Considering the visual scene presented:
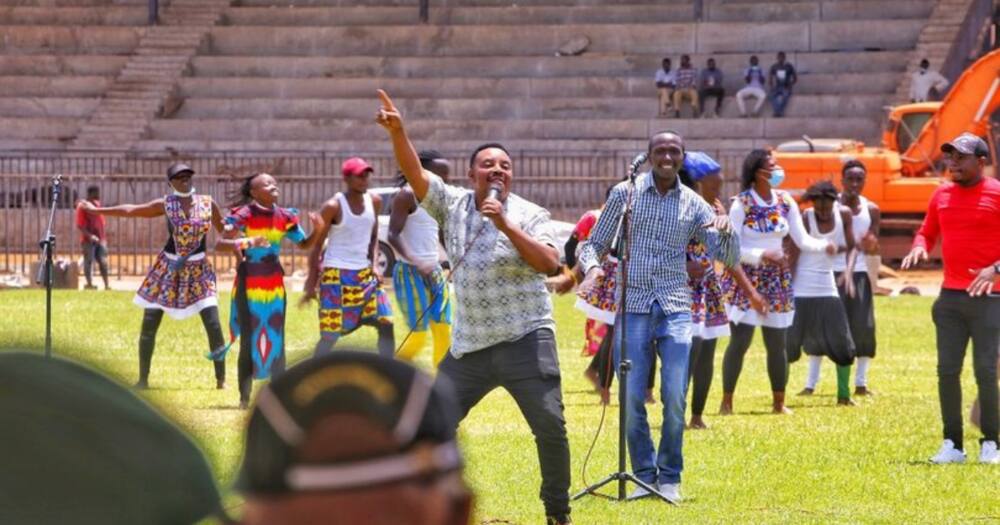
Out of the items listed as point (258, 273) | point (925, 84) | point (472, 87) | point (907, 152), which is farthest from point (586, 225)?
point (472, 87)

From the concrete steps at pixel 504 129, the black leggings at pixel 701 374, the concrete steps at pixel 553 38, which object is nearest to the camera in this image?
the black leggings at pixel 701 374

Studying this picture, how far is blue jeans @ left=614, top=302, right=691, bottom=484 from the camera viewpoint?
29.8 feet

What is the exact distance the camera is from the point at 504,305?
7758 mm

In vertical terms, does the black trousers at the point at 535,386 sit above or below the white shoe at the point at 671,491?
above

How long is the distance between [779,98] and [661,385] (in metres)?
27.3

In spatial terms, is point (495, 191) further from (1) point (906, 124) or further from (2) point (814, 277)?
(1) point (906, 124)

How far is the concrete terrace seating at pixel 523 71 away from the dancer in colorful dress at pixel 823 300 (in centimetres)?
2121

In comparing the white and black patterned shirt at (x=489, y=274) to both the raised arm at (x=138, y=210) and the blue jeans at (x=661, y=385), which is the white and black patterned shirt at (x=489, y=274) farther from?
the raised arm at (x=138, y=210)

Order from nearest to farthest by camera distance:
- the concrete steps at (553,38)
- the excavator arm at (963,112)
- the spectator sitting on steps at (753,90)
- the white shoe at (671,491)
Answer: the white shoe at (671,491) → the excavator arm at (963,112) → the spectator sitting on steps at (753,90) → the concrete steps at (553,38)

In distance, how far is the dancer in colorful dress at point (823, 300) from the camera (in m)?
13.7

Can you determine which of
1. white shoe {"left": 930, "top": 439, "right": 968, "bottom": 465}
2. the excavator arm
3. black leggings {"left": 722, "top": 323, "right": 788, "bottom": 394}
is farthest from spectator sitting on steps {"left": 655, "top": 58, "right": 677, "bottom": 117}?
white shoe {"left": 930, "top": 439, "right": 968, "bottom": 465}

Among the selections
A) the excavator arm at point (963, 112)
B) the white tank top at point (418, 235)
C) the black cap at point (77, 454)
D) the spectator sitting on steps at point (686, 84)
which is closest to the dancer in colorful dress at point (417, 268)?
the white tank top at point (418, 235)

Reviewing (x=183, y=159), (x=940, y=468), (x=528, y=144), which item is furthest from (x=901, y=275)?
(x=940, y=468)

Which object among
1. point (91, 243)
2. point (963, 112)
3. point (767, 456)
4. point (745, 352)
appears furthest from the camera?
point (963, 112)
